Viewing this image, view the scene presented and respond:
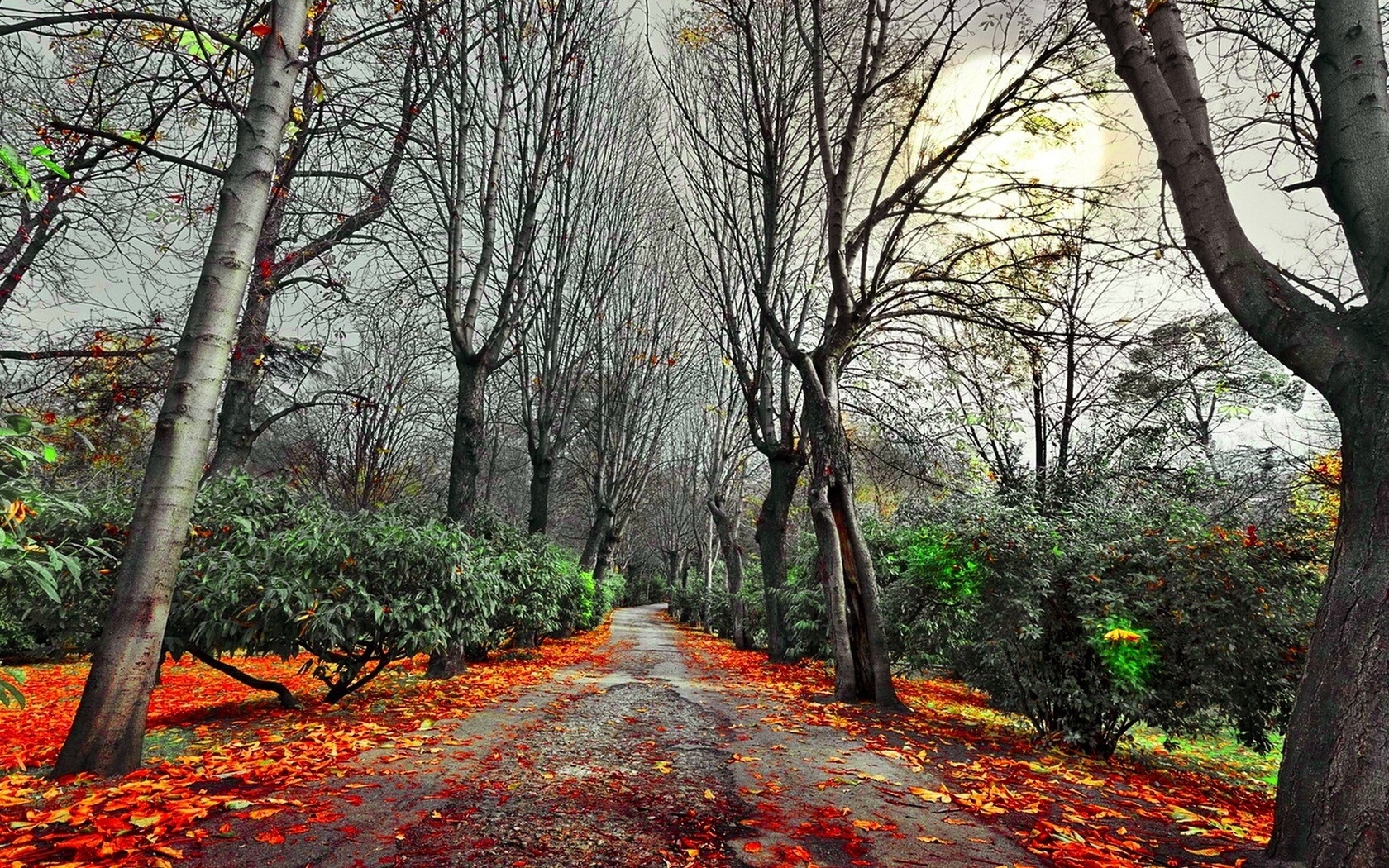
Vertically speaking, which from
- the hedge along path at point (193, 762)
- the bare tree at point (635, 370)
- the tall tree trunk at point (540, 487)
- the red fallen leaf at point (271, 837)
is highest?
the bare tree at point (635, 370)

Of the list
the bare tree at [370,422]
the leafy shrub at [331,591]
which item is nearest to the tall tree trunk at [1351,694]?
the leafy shrub at [331,591]

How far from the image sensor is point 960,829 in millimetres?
2928

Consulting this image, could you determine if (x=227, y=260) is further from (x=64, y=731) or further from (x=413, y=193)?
(x=413, y=193)

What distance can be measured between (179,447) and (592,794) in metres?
2.97

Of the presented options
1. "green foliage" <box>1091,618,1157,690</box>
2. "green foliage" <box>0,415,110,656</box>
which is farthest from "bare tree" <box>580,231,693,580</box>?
"green foliage" <box>1091,618,1157,690</box>

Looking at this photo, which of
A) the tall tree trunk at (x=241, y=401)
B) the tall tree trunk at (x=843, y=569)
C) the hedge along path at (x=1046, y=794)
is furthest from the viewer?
the tall tree trunk at (x=241, y=401)

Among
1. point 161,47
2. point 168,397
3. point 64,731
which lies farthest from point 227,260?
point 64,731

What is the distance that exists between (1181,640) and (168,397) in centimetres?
704

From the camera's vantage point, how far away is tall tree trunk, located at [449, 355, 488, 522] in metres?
8.15

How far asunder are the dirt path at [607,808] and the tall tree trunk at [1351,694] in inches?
42.0

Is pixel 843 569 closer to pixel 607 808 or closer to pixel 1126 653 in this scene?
pixel 1126 653

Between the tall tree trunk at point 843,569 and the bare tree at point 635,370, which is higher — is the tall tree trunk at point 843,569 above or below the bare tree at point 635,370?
below

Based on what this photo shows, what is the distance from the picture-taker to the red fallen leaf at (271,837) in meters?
2.35

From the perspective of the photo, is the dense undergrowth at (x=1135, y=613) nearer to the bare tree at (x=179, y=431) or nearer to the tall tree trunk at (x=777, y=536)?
the tall tree trunk at (x=777, y=536)
